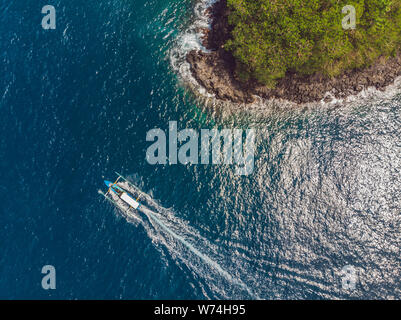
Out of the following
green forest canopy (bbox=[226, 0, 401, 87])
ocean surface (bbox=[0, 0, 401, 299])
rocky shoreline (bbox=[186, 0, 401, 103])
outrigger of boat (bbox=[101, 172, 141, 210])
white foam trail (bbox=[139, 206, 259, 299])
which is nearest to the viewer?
white foam trail (bbox=[139, 206, 259, 299])

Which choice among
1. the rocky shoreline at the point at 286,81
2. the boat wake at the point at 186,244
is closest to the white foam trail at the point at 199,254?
the boat wake at the point at 186,244

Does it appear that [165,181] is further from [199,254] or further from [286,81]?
[286,81]

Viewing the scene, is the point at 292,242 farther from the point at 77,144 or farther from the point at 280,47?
the point at 77,144

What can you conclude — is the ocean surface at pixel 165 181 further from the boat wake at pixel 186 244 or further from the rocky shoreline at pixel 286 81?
→ the rocky shoreline at pixel 286 81

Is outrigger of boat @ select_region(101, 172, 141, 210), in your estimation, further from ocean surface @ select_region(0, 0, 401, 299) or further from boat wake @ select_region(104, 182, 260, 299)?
ocean surface @ select_region(0, 0, 401, 299)

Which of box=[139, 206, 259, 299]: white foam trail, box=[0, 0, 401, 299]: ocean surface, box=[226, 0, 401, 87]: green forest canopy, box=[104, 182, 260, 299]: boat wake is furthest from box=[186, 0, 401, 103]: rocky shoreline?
box=[139, 206, 259, 299]: white foam trail

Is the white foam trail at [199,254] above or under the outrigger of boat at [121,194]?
under

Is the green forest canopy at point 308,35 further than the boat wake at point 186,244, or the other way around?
the green forest canopy at point 308,35
